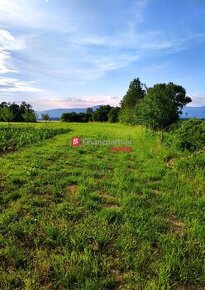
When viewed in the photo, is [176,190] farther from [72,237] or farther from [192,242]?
[72,237]

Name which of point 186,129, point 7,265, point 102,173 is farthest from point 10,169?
point 186,129

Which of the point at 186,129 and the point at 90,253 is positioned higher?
the point at 186,129

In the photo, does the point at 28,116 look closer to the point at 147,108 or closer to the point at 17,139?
the point at 17,139

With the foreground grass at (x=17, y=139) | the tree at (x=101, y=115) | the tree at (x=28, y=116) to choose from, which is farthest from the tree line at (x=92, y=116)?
the foreground grass at (x=17, y=139)

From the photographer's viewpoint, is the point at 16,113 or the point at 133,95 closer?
the point at 133,95

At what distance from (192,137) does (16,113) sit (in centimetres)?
10100

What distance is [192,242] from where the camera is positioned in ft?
18.0

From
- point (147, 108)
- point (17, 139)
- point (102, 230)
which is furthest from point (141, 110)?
point (102, 230)

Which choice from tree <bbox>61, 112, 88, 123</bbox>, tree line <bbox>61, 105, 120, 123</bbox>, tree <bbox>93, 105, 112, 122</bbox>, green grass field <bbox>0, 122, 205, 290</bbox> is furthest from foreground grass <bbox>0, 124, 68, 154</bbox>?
tree <bbox>61, 112, 88, 123</bbox>

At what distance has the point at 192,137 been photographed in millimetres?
15625

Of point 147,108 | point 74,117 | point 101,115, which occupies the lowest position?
point 147,108

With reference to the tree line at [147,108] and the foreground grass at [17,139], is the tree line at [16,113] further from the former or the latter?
the foreground grass at [17,139]

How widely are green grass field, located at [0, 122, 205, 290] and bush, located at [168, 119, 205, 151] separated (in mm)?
4437

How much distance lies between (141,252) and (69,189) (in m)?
4.33
